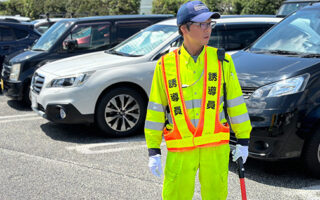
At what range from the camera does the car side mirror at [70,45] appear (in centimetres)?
810

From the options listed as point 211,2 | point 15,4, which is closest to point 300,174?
point 211,2

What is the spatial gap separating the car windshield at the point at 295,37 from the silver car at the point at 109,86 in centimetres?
129

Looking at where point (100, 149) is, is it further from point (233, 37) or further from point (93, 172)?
point (233, 37)

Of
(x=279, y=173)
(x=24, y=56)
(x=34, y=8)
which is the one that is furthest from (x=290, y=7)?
(x=34, y=8)

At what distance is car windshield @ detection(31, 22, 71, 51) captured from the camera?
27.4 ft

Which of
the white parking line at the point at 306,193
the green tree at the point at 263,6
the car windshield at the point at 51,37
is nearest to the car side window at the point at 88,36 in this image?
the car windshield at the point at 51,37

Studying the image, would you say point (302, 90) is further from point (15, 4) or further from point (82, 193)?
point (15, 4)

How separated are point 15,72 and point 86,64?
249 cm

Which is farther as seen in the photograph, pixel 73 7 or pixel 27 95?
pixel 73 7

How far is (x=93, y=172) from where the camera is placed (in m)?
4.96

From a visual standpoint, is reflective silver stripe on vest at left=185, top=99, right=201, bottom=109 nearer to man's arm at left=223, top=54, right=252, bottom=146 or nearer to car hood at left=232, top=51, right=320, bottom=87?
man's arm at left=223, top=54, right=252, bottom=146

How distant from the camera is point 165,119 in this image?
9.52 ft

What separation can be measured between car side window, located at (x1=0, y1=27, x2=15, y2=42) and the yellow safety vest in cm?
843

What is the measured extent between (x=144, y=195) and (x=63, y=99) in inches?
94.0
